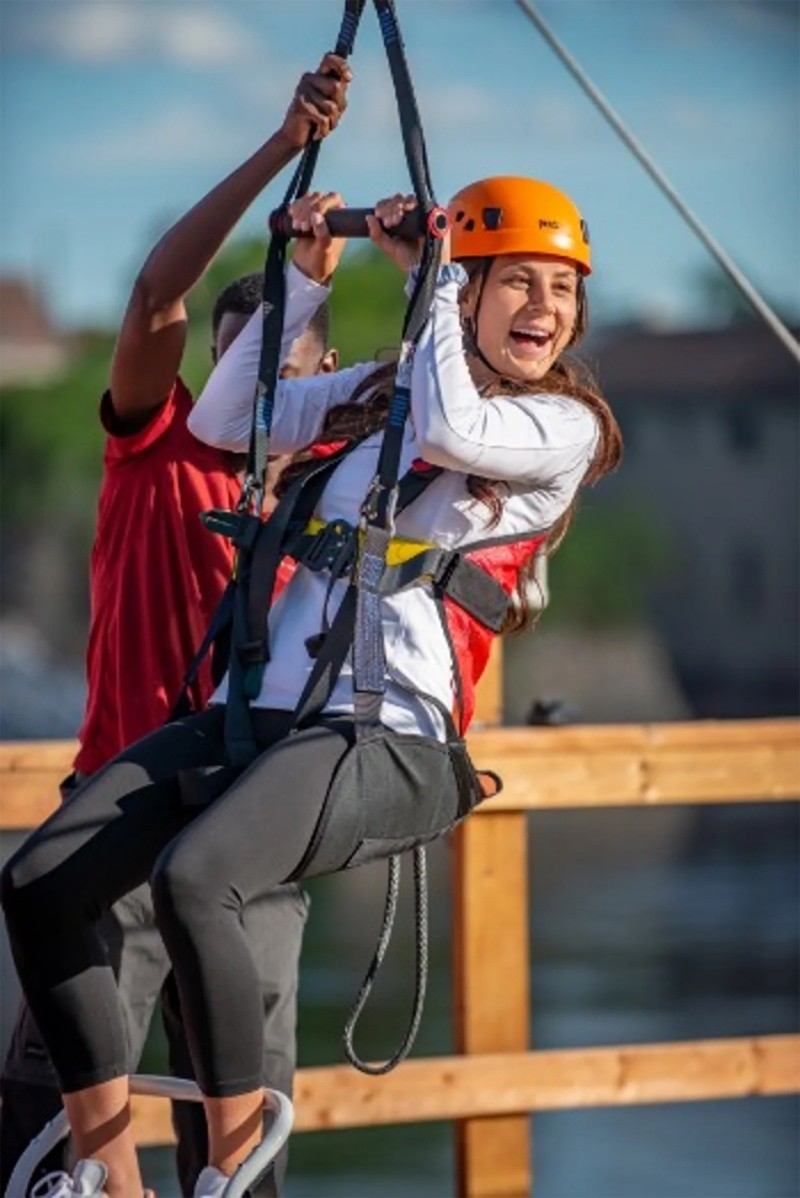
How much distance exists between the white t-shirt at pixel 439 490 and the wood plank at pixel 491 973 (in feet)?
5.52

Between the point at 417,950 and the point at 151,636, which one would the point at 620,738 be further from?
the point at 417,950

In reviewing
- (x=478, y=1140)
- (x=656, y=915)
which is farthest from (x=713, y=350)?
(x=478, y=1140)

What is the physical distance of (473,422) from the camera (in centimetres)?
374

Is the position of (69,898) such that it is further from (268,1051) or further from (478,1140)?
(478,1140)

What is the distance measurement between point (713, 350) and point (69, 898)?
170 feet

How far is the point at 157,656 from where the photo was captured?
4414 millimetres

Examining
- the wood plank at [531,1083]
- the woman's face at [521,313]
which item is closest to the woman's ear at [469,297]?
the woman's face at [521,313]

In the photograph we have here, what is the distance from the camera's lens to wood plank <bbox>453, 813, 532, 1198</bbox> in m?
5.55

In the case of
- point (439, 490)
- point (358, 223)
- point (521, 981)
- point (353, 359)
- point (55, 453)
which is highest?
point (353, 359)

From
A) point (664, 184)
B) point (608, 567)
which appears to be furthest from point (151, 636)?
point (608, 567)

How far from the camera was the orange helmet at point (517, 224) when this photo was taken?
3.95 metres

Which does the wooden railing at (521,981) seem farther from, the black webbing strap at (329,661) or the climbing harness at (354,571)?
the black webbing strap at (329,661)

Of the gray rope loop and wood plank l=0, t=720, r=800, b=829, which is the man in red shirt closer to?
the gray rope loop

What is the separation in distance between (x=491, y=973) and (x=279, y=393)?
1833 mm
